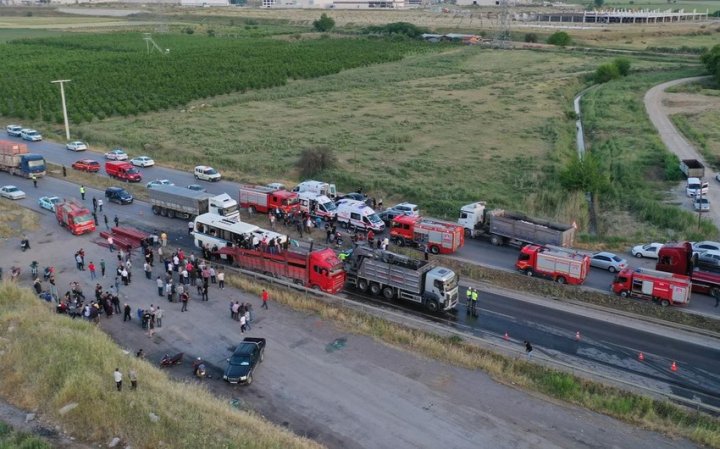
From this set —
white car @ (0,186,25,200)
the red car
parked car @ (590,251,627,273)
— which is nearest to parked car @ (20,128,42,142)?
the red car

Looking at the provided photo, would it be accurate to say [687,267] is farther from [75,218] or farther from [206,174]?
[206,174]

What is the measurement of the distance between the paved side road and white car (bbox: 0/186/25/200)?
24.2m

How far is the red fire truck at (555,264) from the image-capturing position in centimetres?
3481

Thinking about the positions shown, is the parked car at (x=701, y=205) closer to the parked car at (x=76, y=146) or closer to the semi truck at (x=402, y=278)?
the semi truck at (x=402, y=278)

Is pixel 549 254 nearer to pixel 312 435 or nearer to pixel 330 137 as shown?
pixel 312 435

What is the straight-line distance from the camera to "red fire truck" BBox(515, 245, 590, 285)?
114 ft

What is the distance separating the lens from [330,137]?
72.1 metres

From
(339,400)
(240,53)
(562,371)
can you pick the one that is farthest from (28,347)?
(240,53)

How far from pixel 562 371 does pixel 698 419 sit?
4988 millimetres

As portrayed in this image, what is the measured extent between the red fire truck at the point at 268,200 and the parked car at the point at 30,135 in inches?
1437

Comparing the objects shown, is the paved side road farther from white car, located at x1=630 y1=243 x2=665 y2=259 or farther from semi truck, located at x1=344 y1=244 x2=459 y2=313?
white car, located at x1=630 y1=243 x2=665 y2=259


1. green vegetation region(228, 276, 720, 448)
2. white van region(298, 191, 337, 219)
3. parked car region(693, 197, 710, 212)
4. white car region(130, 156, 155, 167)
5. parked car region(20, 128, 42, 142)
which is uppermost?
parked car region(20, 128, 42, 142)

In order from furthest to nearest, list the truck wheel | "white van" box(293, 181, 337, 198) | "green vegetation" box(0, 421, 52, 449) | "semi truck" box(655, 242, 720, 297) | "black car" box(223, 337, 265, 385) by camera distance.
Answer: "white van" box(293, 181, 337, 198)
the truck wheel
"semi truck" box(655, 242, 720, 297)
"black car" box(223, 337, 265, 385)
"green vegetation" box(0, 421, 52, 449)

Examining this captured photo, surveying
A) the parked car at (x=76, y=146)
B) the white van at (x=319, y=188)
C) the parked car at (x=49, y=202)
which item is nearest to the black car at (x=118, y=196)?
the parked car at (x=49, y=202)
